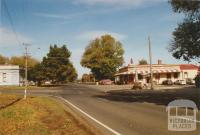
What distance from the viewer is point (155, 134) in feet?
42.1

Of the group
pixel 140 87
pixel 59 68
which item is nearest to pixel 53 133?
pixel 140 87

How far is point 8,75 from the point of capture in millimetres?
92812

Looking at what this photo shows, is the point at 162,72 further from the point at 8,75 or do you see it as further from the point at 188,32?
the point at 188,32

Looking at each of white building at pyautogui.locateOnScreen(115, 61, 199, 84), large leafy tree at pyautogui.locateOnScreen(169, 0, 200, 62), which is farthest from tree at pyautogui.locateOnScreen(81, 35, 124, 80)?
large leafy tree at pyautogui.locateOnScreen(169, 0, 200, 62)

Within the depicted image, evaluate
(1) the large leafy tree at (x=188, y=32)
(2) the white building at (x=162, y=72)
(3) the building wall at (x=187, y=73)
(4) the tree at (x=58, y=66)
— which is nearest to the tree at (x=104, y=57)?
(2) the white building at (x=162, y=72)

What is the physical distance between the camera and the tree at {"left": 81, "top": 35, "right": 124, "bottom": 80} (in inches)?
4318

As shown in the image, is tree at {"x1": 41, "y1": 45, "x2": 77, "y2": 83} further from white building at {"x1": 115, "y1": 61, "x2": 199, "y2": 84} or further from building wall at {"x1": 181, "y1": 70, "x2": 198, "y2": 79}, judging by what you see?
building wall at {"x1": 181, "y1": 70, "x2": 198, "y2": 79}

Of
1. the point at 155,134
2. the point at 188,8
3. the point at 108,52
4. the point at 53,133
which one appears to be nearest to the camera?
the point at 155,134

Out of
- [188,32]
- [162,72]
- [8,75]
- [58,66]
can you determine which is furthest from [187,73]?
[188,32]

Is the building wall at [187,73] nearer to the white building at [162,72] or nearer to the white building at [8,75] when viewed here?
the white building at [162,72]

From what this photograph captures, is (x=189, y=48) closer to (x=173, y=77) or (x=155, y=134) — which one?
(x=155, y=134)

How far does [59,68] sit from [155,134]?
76.6 metres

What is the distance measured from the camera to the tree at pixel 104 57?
110 meters

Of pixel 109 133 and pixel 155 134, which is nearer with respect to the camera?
pixel 155 134
